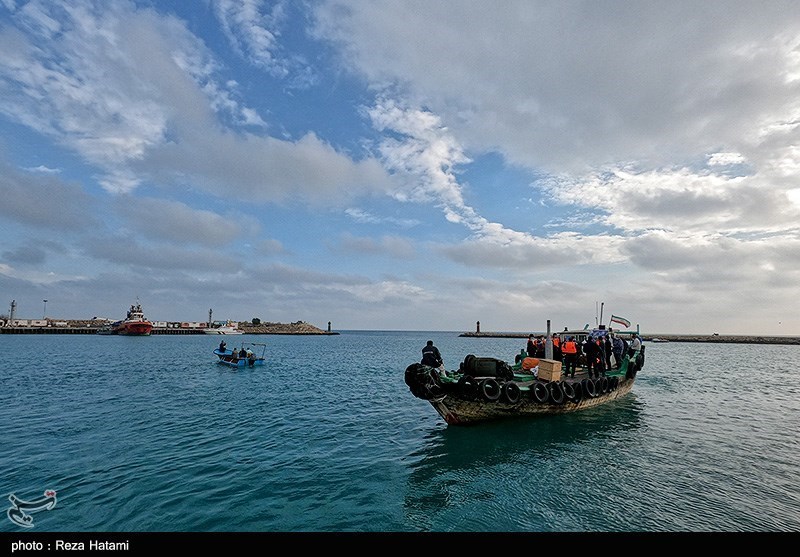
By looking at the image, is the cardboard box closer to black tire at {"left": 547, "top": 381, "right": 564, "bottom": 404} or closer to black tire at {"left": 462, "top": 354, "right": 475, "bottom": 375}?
black tire at {"left": 547, "top": 381, "right": 564, "bottom": 404}

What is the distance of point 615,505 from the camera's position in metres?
10.1

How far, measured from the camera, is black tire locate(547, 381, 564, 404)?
1848 centimetres

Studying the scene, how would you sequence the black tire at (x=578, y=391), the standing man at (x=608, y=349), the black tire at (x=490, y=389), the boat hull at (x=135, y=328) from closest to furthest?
the black tire at (x=490, y=389)
the black tire at (x=578, y=391)
the standing man at (x=608, y=349)
the boat hull at (x=135, y=328)

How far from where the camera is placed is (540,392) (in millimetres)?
18062

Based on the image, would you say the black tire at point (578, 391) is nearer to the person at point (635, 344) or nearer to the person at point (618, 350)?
the person at point (618, 350)

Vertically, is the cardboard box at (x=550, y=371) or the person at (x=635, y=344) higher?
the person at (x=635, y=344)

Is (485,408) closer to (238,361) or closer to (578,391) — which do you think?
(578,391)

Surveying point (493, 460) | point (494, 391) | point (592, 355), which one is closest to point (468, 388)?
point (494, 391)

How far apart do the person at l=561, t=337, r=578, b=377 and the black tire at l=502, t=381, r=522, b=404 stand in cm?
605

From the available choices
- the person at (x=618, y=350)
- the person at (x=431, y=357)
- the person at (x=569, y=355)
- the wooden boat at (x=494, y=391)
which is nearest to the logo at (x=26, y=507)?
the wooden boat at (x=494, y=391)

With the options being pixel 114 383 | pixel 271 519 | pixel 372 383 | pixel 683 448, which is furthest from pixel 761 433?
pixel 114 383

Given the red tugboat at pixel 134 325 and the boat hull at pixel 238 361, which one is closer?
the boat hull at pixel 238 361

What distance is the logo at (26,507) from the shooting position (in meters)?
9.41

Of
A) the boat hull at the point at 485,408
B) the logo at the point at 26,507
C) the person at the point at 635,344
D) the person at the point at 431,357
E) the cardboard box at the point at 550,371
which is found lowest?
the logo at the point at 26,507
